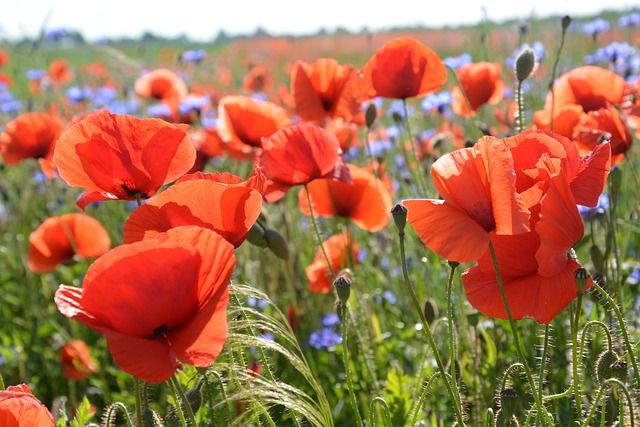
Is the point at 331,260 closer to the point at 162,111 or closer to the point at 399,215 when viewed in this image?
the point at 399,215

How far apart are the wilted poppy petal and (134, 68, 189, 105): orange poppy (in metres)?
2.28

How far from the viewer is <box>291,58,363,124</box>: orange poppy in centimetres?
206

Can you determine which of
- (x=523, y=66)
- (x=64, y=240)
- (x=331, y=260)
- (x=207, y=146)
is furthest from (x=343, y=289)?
(x=64, y=240)

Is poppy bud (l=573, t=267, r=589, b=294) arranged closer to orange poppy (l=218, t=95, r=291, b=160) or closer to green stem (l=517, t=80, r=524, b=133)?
green stem (l=517, t=80, r=524, b=133)

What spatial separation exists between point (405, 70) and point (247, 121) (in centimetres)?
42

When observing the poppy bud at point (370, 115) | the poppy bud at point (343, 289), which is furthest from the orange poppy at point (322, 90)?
the poppy bud at point (343, 289)

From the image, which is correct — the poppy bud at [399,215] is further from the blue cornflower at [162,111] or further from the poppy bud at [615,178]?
the blue cornflower at [162,111]

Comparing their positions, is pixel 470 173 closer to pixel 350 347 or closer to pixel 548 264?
pixel 548 264

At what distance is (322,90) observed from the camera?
6.81 feet

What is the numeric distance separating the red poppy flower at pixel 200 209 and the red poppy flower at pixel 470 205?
21 centimetres

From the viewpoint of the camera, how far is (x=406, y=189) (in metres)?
2.72

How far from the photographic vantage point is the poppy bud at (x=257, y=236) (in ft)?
4.90

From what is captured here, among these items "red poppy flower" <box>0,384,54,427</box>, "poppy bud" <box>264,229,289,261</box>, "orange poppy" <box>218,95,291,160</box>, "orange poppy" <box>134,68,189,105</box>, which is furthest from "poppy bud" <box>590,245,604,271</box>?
"orange poppy" <box>134,68,189,105</box>

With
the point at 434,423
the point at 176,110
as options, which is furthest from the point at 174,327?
the point at 176,110
